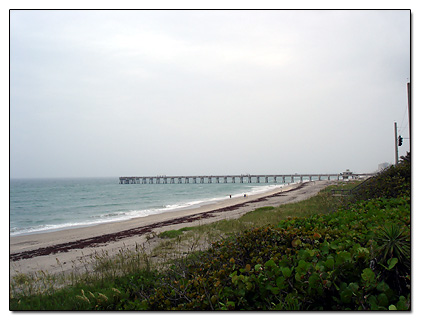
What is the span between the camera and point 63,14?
4.04 metres

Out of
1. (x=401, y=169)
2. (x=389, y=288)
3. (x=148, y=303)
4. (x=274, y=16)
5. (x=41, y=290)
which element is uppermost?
(x=274, y=16)

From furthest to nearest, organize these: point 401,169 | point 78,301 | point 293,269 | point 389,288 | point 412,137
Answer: point 401,169
point 412,137
point 78,301
point 293,269
point 389,288

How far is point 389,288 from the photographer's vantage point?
2348mm

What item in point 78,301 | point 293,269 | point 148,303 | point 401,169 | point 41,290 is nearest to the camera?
point 293,269

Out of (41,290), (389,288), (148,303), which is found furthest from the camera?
(41,290)

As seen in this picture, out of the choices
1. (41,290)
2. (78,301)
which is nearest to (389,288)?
(78,301)

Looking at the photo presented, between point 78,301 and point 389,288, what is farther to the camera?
point 78,301

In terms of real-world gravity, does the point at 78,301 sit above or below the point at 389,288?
below

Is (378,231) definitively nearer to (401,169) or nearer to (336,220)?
(336,220)

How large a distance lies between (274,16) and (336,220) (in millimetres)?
3001

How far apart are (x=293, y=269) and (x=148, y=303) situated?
1.57 m

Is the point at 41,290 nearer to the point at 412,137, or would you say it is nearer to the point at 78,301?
the point at 78,301

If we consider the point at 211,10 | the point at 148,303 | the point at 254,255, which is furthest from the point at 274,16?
the point at 148,303

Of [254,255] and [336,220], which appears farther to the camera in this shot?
[336,220]
